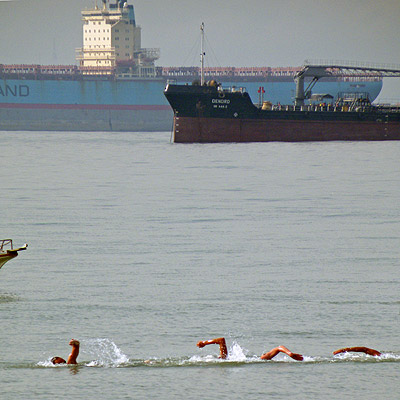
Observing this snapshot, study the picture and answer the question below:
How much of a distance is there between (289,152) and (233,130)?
5.80 meters

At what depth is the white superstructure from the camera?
12111 cm

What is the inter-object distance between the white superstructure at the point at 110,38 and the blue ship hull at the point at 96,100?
12592mm

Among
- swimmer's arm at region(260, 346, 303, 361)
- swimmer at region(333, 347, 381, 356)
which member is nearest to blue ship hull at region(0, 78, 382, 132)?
swimmer at region(333, 347, 381, 356)

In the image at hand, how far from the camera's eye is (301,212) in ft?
92.9

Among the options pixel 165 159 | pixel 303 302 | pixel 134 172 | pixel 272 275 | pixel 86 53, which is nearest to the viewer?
pixel 303 302

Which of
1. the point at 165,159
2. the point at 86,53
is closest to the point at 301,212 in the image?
the point at 165,159

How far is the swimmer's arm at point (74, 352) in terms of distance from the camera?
11789 millimetres

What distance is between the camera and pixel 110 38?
121500 millimetres

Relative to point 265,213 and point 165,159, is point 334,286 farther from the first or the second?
point 165,159

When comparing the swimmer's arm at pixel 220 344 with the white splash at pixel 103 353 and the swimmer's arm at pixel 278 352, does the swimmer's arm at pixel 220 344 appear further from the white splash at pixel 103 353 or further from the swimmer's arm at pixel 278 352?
the white splash at pixel 103 353

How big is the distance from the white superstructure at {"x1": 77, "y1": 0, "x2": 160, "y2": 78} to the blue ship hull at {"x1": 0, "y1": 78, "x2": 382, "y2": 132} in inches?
496

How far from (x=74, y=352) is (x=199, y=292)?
14.7ft

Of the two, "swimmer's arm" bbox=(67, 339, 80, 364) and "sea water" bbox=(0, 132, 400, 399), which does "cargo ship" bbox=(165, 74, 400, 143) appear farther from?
"swimmer's arm" bbox=(67, 339, 80, 364)

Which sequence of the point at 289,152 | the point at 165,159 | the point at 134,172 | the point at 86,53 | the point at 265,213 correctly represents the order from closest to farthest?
the point at 265,213, the point at 134,172, the point at 165,159, the point at 289,152, the point at 86,53
